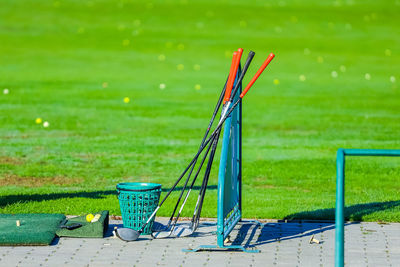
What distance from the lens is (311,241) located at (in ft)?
26.0

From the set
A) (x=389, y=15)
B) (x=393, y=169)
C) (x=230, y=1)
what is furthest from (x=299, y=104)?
(x=230, y=1)

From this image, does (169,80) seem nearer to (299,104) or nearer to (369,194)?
(299,104)

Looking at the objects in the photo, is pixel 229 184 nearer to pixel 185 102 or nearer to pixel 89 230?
pixel 89 230

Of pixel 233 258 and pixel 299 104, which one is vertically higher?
pixel 299 104

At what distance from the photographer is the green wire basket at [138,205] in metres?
7.99

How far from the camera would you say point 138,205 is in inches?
316

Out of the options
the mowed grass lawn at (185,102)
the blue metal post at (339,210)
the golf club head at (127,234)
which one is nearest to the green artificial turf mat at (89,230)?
the golf club head at (127,234)

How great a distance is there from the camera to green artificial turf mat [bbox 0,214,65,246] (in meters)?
7.66

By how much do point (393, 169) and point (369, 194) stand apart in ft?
6.19

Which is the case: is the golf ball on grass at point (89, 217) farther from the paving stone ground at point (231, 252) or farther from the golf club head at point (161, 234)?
the golf club head at point (161, 234)

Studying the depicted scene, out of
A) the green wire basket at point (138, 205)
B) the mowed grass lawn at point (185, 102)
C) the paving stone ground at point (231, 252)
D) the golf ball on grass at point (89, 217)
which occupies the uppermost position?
the mowed grass lawn at point (185, 102)

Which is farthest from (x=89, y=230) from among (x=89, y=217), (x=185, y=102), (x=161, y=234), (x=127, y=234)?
(x=185, y=102)

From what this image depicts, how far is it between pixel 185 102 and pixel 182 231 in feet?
37.7

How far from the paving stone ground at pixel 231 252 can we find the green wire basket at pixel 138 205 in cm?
16
